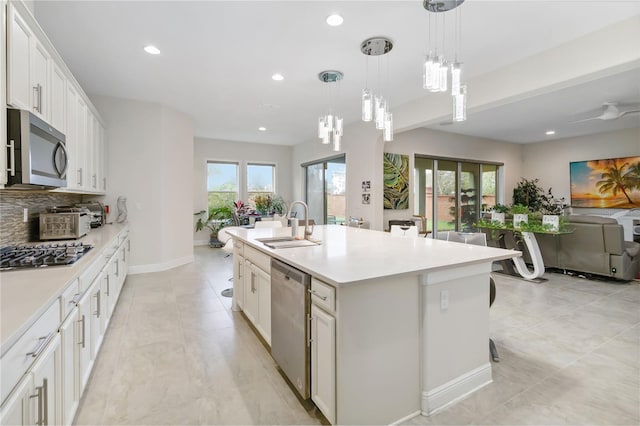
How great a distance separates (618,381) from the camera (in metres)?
2.08

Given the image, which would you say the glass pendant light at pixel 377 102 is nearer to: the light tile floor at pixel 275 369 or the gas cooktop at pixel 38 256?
the light tile floor at pixel 275 369

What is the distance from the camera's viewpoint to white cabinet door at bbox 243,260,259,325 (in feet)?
8.76

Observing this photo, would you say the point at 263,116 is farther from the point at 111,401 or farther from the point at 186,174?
the point at 111,401

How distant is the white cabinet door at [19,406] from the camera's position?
0.92 metres

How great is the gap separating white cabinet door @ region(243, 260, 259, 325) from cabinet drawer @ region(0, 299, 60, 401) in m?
1.46

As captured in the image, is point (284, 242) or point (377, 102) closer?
point (284, 242)

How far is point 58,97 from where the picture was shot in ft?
8.31

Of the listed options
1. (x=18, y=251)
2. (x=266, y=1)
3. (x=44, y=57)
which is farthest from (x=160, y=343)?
(x=266, y=1)

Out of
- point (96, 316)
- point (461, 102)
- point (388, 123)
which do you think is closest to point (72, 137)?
point (96, 316)

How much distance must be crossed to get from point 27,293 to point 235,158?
24.1 feet

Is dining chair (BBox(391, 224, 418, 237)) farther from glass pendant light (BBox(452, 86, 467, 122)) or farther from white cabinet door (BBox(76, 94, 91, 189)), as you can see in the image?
white cabinet door (BBox(76, 94, 91, 189))

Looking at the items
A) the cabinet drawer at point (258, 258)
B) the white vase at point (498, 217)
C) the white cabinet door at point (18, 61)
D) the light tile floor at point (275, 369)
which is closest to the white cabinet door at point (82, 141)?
the white cabinet door at point (18, 61)

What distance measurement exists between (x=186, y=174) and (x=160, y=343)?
3.65 m

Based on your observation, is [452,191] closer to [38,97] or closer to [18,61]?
[38,97]
